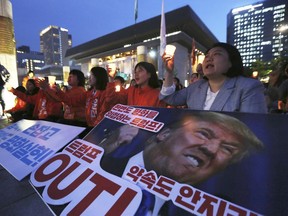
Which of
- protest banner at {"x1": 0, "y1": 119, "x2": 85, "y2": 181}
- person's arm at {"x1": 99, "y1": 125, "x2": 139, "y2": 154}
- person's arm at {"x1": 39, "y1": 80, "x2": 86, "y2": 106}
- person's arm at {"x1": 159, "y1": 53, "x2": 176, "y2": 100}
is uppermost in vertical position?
person's arm at {"x1": 159, "y1": 53, "x2": 176, "y2": 100}

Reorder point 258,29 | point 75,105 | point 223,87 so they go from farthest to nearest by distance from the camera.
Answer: point 258,29
point 75,105
point 223,87

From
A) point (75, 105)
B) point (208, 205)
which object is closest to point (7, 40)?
point (75, 105)

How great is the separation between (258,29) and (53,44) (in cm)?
9880

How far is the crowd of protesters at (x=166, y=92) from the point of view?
168 centimetres

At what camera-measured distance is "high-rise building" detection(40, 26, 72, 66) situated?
379 feet

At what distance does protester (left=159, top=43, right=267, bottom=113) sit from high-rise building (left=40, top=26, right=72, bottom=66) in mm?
121968

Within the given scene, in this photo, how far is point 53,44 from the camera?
116312 mm

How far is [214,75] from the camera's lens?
71.9 inches

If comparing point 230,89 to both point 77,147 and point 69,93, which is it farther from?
point 69,93

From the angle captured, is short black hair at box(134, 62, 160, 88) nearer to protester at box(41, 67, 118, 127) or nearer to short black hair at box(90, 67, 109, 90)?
protester at box(41, 67, 118, 127)

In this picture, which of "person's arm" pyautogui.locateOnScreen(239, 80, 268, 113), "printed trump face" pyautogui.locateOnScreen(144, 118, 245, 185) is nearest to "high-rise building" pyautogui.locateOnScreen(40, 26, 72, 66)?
"person's arm" pyautogui.locateOnScreen(239, 80, 268, 113)

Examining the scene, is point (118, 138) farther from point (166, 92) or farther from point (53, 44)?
point (53, 44)

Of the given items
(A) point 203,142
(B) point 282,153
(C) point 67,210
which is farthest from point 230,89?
(C) point 67,210

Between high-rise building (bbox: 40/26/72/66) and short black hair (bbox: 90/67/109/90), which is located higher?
high-rise building (bbox: 40/26/72/66)
